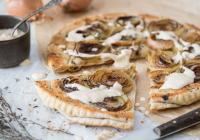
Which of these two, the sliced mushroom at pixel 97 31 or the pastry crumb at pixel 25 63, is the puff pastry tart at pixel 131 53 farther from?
the pastry crumb at pixel 25 63

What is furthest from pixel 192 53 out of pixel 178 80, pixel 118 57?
pixel 118 57

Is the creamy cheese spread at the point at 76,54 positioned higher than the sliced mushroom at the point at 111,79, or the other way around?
the creamy cheese spread at the point at 76,54

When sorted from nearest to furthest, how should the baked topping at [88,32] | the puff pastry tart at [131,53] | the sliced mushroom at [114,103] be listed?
the sliced mushroom at [114,103] → the puff pastry tart at [131,53] → the baked topping at [88,32]

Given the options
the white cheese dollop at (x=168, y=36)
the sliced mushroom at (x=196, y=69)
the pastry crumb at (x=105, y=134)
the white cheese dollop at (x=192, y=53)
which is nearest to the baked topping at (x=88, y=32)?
the white cheese dollop at (x=168, y=36)

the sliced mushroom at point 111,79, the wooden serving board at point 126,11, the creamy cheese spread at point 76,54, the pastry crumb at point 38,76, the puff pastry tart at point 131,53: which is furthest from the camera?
the wooden serving board at point 126,11

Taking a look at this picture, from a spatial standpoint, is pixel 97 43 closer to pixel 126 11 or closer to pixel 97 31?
pixel 97 31

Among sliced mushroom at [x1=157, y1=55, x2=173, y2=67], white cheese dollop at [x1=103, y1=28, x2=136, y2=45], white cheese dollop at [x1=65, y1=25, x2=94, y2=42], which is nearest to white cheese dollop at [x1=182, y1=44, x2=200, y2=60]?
sliced mushroom at [x1=157, y1=55, x2=173, y2=67]

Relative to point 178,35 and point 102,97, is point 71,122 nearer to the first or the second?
point 102,97
